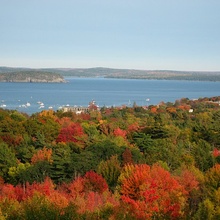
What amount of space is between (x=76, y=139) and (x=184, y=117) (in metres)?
20.6

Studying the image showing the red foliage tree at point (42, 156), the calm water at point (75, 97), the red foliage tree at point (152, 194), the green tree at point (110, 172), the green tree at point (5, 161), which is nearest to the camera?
the red foliage tree at point (152, 194)

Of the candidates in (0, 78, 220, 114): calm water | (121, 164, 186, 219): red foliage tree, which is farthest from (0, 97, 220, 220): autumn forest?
(0, 78, 220, 114): calm water

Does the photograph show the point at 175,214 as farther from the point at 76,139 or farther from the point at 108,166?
the point at 76,139

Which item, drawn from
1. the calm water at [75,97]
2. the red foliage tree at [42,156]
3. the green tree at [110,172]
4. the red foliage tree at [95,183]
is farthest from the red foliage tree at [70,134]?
the calm water at [75,97]

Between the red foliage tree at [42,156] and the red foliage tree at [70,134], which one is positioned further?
the red foliage tree at [70,134]

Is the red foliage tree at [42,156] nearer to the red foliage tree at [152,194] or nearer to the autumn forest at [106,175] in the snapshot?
the autumn forest at [106,175]

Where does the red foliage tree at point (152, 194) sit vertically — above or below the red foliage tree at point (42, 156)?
above

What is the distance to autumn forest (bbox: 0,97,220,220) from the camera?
12641 millimetres

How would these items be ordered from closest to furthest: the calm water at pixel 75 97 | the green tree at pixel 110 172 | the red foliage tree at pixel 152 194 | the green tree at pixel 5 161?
the red foliage tree at pixel 152 194
the green tree at pixel 110 172
the green tree at pixel 5 161
the calm water at pixel 75 97

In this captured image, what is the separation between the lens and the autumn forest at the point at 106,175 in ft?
41.5

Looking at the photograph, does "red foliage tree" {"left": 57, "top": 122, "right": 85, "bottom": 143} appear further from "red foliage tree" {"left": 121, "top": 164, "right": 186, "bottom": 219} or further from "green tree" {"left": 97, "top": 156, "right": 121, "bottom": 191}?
"red foliage tree" {"left": 121, "top": 164, "right": 186, "bottom": 219}

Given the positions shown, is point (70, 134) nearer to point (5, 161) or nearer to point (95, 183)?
point (5, 161)

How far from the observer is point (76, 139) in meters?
30.6

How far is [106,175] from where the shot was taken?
64.2 ft
